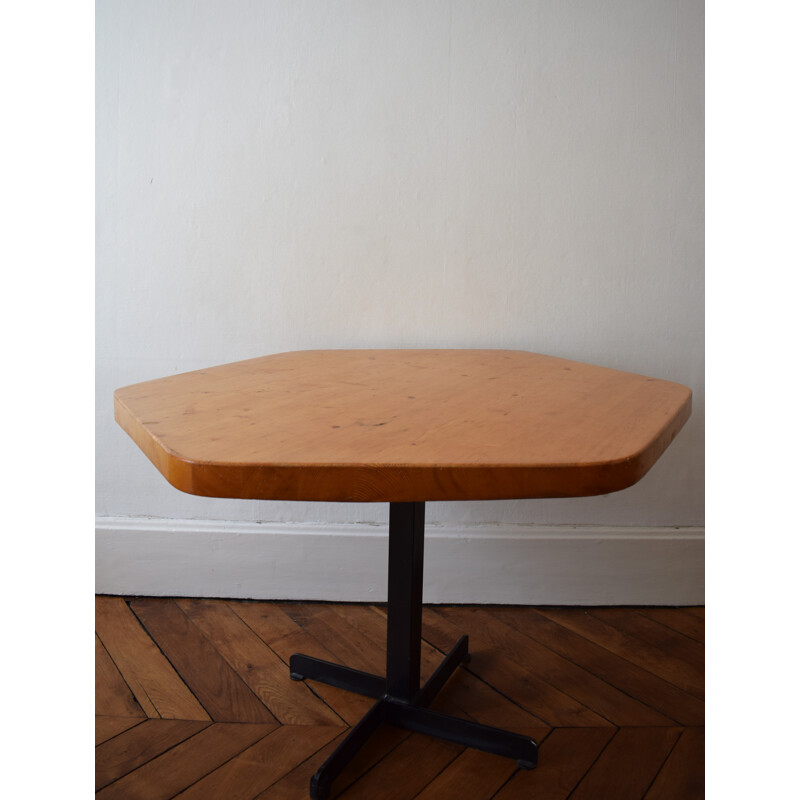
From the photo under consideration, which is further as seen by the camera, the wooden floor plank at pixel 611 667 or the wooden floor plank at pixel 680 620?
the wooden floor plank at pixel 680 620

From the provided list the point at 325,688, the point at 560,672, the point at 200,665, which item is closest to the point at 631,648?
the point at 560,672

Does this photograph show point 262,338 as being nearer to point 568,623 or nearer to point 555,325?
point 555,325

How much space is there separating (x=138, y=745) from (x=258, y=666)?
346mm

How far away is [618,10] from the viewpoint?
184 centimetres

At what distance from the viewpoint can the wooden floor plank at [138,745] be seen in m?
1.34

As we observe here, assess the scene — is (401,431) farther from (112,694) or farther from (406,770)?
(112,694)

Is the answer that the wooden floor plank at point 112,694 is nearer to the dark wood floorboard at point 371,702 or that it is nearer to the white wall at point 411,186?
the dark wood floorboard at point 371,702

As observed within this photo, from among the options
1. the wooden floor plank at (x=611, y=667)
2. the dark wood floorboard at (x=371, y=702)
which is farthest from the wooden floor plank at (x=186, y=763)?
the wooden floor plank at (x=611, y=667)

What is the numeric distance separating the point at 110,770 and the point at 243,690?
0.33 metres

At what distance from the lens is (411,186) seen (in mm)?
1921

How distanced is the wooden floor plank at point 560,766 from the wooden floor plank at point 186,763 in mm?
510

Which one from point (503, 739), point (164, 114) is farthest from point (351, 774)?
point (164, 114)

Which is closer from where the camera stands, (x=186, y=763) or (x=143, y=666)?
(x=186, y=763)

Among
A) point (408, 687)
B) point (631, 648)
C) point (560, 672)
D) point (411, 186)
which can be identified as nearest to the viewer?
point (408, 687)
